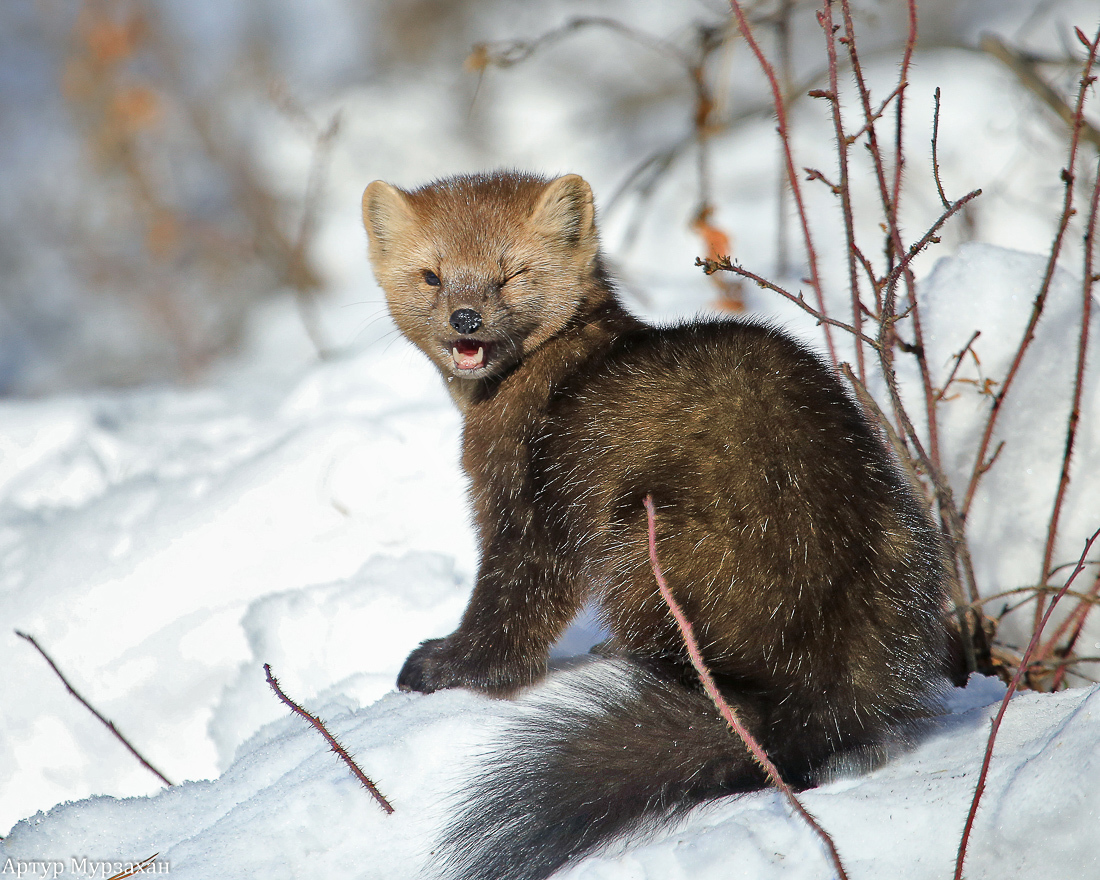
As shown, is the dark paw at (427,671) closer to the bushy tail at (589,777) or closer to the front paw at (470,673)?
the front paw at (470,673)

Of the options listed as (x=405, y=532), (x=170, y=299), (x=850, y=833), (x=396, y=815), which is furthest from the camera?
(x=170, y=299)

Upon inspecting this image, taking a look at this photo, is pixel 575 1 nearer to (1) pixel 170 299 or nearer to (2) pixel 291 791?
(1) pixel 170 299

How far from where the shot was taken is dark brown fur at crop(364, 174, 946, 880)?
72.7 inches

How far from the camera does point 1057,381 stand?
2.79 metres

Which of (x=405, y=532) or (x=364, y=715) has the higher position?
(x=405, y=532)

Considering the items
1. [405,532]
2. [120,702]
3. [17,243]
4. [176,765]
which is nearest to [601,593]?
[405,532]

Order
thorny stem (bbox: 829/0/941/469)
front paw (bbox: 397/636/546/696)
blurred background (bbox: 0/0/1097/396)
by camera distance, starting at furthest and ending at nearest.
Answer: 1. blurred background (bbox: 0/0/1097/396)
2. front paw (bbox: 397/636/546/696)
3. thorny stem (bbox: 829/0/941/469)

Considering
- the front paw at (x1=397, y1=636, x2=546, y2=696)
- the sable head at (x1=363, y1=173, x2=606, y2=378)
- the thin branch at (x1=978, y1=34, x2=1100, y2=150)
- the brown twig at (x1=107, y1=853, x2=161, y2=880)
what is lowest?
the brown twig at (x1=107, y1=853, x2=161, y2=880)

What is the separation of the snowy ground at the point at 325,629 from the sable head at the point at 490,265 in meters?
0.80

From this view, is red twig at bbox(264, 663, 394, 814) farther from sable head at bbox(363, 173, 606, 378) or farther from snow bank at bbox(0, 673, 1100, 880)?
→ sable head at bbox(363, 173, 606, 378)

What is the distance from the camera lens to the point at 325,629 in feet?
9.16

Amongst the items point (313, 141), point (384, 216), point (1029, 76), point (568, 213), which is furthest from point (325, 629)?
point (313, 141)

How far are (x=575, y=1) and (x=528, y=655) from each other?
10.3 metres

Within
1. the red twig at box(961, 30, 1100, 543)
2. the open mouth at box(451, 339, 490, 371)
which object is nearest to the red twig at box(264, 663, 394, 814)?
the open mouth at box(451, 339, 490, 371)
